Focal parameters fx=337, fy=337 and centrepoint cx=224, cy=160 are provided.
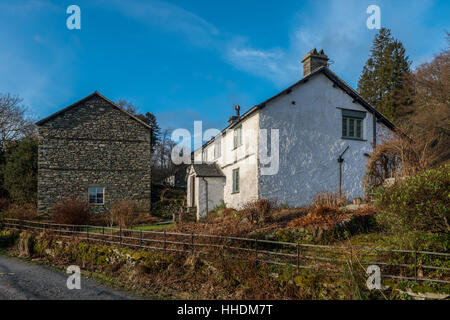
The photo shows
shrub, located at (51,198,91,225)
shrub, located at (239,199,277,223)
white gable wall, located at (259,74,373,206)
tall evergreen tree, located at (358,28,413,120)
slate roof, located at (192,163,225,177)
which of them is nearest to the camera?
shrub, located at (239,199,277,223)

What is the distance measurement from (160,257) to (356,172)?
12261 mm

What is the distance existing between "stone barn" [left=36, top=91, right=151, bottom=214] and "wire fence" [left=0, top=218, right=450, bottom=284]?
810 centimetres

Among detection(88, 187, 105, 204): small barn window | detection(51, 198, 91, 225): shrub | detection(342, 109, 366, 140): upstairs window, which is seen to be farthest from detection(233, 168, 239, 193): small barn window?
detection(88, 187, 105, 204): small barn window

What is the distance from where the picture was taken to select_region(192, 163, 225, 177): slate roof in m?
20.4

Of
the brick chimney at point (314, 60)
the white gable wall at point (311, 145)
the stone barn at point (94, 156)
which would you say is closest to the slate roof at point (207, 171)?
the stone barn at point (94, 156)

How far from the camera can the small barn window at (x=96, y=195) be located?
2233cm

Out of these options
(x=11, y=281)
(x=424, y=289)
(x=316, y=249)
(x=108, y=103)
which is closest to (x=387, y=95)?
(x=108, y=103)

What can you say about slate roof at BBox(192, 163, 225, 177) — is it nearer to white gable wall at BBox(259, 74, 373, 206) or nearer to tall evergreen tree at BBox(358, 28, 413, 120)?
white gable wall at BBox(259, 74, 373, 206)

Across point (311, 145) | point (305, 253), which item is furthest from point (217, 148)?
point (305, 253)

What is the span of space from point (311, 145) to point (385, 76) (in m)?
23.1

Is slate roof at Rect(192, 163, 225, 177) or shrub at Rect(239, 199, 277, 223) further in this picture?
slate roof at Rect(192, 163, 225, 177)

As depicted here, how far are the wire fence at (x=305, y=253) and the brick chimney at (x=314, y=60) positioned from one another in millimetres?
11732

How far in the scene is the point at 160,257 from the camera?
984 cm

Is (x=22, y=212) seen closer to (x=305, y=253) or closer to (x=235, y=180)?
(x=235, y=180)
